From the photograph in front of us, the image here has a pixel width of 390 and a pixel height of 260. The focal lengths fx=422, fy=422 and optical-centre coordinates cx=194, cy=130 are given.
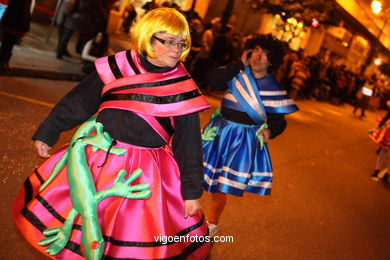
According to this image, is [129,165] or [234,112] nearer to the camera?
[129,165]

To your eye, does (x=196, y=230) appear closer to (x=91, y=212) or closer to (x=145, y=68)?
(x=91, y=212)

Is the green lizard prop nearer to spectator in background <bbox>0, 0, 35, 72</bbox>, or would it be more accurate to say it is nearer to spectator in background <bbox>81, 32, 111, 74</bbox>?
spectator in background <bbox>0, 0, 35, 72</bbox>

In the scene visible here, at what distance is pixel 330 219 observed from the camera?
5.50m

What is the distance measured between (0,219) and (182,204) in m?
1.68

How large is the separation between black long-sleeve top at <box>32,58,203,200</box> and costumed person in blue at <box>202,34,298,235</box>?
1252mm

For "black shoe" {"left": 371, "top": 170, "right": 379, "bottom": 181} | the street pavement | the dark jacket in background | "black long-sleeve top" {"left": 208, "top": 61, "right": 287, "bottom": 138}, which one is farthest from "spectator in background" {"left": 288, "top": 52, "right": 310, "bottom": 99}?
"black long-sleeve top" {"left": 208, "top": 61, "right": 287, "bottom": 138}

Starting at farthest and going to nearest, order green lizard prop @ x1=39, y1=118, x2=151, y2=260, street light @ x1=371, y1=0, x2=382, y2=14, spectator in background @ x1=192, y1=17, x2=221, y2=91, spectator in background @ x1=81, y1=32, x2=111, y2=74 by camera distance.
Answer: spectator in background @ x1=192, y1=17, x2=221, y2=91, spectator in background @ x1=81, y1=32, x2=111, y2=74, street light @ x1=371, y1=0, x2=382, y2=14, green lizard prop @ x1=39, y1=118, x2=151, y2=260

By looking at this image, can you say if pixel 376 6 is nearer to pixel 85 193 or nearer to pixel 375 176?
pixel 85 193

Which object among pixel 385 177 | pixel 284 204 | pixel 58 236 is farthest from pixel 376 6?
pixel 385 177

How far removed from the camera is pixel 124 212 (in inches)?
82.4

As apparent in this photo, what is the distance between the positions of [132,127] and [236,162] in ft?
4.94

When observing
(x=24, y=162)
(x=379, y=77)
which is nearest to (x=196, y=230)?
(x=24, y=162)

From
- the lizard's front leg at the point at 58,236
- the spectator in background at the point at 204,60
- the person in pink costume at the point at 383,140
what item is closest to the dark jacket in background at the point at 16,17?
the spectator in background at the point at 204,60

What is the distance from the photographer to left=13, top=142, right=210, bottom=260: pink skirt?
2.05 meters
